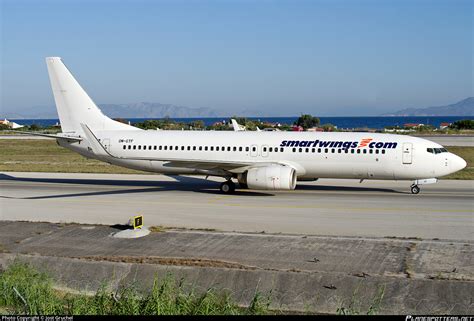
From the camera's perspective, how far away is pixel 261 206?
25.8 m

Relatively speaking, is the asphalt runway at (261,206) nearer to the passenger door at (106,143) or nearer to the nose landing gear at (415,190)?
the nose landing gear at (415,190)

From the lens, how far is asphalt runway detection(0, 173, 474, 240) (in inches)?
827

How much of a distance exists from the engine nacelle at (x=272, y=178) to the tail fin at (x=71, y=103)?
936 centimetres

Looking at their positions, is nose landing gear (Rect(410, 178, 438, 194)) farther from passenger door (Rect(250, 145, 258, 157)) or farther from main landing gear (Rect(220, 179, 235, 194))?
main landing gear (Rect(220, 179, 235, 194))

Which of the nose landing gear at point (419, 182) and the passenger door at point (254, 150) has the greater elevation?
the passenger door at point (254, 150)

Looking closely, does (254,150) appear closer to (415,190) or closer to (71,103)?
(415,190)

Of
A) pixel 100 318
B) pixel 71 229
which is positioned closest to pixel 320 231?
pixel 71 229

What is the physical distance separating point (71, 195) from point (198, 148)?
7.19 metres

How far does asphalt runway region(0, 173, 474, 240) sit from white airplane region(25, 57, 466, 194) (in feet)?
3.68

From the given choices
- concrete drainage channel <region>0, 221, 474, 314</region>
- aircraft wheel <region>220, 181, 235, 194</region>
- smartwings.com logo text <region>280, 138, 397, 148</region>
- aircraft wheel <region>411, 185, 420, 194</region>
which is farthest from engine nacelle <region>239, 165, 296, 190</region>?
concrete drainage channel <region>0, 221, 474, 314</region>

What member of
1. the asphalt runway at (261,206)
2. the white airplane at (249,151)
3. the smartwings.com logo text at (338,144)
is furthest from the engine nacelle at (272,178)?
the smartwings.com logo text at (338,144)

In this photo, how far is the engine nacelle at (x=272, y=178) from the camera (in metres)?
28.1

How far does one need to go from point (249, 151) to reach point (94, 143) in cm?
871

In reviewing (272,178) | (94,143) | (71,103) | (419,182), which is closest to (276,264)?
(272,178)
